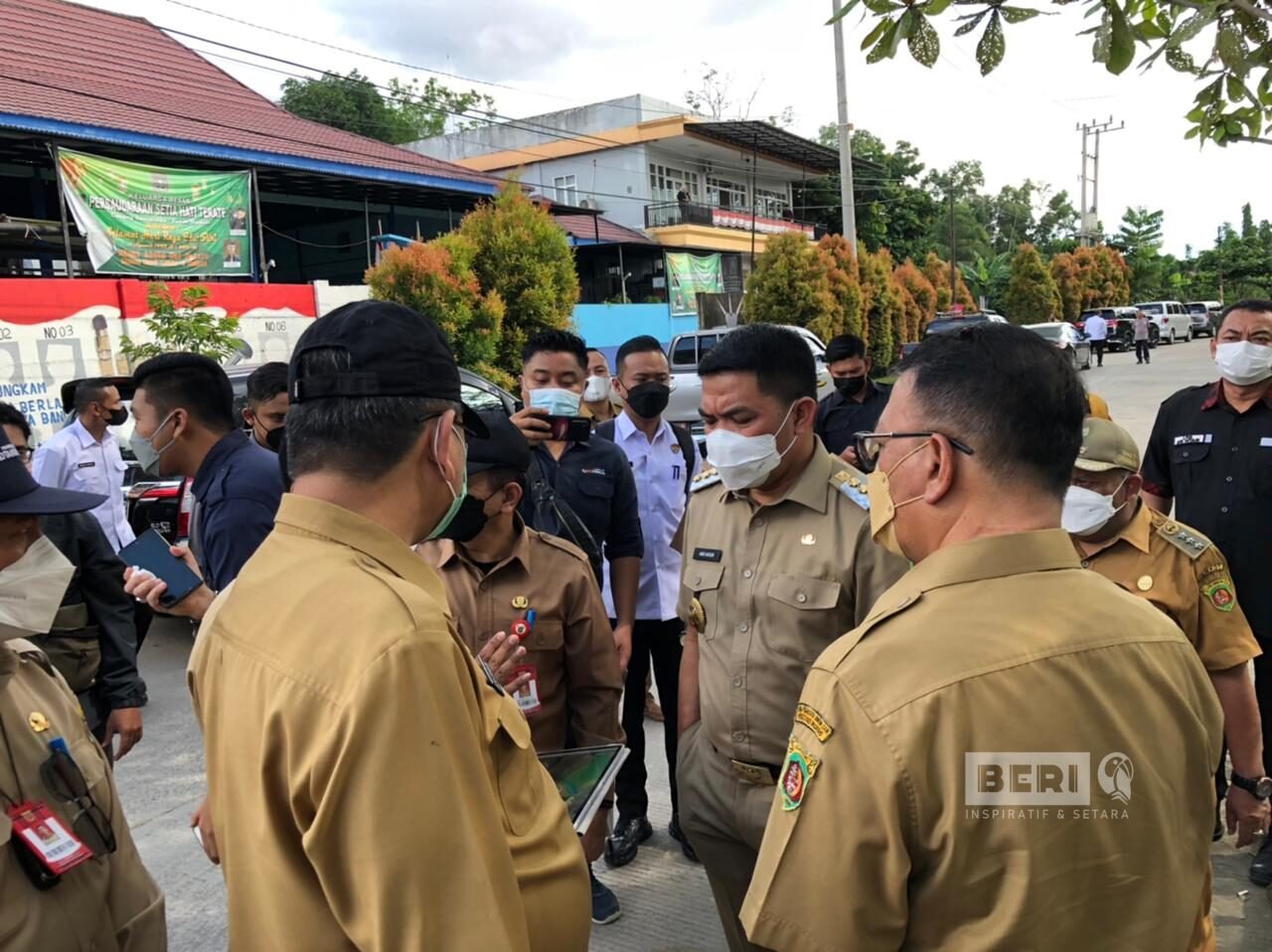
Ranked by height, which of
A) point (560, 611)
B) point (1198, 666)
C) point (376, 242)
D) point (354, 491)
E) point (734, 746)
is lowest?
point (734, 746)

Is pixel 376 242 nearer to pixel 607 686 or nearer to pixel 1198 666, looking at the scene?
pixel 607 686

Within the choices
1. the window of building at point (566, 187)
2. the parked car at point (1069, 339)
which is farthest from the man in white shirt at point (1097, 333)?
the window of building at point (566, 187)

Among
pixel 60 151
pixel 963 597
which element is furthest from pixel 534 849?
pixel 60 151

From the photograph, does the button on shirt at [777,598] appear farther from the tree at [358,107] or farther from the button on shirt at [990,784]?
the tree at [358,107]

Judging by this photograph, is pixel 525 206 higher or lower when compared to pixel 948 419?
higher

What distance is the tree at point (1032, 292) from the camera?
3372 cm

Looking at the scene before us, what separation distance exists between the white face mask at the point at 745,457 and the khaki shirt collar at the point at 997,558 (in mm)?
1086

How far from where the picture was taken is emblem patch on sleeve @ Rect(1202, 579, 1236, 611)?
2.21 meters

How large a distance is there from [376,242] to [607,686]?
1549 centimetres

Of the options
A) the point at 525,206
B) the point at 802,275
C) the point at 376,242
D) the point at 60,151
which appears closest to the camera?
the point at 60,151

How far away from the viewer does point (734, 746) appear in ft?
6.95

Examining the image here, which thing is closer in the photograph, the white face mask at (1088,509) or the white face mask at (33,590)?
the white face mask at (33,590)

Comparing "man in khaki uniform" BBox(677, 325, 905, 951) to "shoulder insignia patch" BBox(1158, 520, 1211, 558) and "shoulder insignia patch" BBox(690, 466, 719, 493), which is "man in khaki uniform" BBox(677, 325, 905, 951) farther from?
"shoulder insignia patch" BBox(1158, 520, 1211, 558)

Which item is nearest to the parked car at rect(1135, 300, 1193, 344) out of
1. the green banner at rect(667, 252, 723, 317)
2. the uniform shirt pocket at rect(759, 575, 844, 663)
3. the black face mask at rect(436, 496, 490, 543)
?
the green banner at rect(667, 252, 723, 317)
